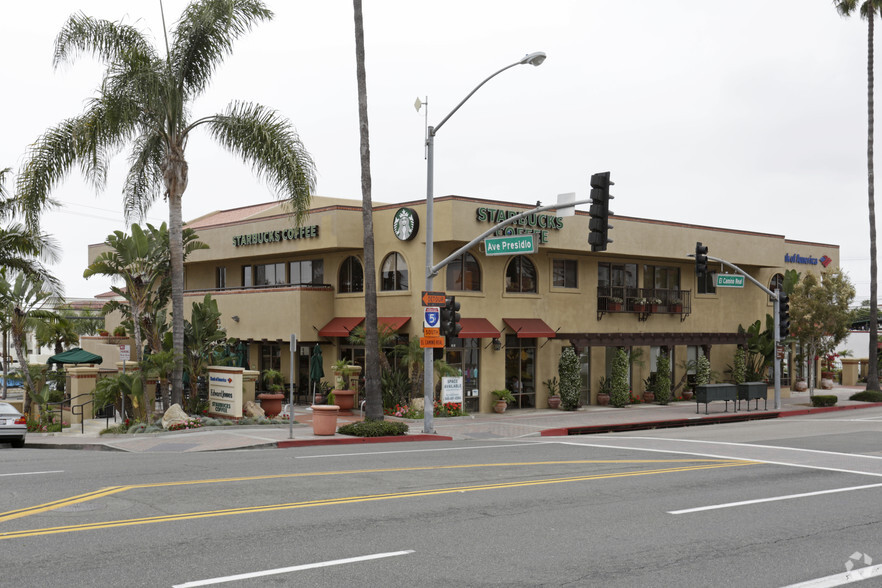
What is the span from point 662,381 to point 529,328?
311 inches

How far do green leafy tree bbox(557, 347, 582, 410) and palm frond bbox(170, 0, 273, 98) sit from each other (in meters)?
15.9

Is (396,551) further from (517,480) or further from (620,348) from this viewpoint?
(620,348)

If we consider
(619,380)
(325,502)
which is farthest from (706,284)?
(325,502)

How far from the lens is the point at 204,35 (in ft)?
77.1

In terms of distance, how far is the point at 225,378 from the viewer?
2580cm

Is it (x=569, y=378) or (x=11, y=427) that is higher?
(x=569, y=378)

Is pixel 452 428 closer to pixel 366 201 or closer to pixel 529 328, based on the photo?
pixel 529 328

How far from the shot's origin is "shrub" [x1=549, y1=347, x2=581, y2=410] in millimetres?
31250

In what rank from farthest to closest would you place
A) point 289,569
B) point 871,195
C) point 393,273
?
point 871,195
point 393,273
point 289,569

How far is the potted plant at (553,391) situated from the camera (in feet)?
104

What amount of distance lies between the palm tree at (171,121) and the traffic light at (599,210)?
29.1 ft

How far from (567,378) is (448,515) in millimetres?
20651

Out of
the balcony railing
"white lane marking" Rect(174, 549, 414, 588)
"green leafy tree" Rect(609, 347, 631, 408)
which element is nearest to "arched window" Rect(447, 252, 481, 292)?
the balcony railing

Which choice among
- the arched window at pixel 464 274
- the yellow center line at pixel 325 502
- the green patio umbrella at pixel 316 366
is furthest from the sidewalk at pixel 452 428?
the yellow center line at pixel 325 502
